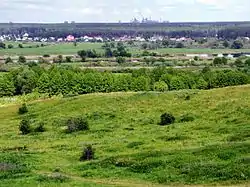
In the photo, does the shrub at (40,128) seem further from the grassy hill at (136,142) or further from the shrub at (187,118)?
the shrub at (187,118)

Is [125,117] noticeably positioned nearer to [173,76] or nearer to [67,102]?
[67,102]

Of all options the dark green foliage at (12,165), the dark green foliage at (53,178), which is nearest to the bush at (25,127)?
the dark green foliage at (12,165)

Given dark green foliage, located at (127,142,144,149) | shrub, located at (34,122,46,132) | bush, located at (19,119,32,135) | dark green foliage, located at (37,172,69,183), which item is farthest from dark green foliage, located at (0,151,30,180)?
shrub, located at (34,122,46,132)

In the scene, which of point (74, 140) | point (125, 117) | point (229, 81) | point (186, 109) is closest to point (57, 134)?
point (74, 140)

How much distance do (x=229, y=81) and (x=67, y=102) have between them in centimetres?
4471

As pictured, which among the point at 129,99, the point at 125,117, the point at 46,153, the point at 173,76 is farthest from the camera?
the point at 173,76

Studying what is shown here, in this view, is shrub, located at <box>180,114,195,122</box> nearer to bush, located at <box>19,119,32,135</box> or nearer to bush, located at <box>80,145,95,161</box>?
bush, located at <box>19,119,32,135</box>

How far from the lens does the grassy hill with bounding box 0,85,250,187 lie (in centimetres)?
3841

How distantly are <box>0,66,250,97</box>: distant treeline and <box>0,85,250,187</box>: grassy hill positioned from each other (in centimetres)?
3757

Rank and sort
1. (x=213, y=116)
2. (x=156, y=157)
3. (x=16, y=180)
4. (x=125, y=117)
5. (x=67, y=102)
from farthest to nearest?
(x=67, y=102) → (x=125, y=117) → (x=213, y=116) → (x=156, y=157) → (x=16, y=180)

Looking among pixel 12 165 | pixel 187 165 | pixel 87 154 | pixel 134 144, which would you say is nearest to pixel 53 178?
pixel 12 165

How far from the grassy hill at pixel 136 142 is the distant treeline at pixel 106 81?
37.6 m

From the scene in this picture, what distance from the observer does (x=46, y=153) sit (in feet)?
169

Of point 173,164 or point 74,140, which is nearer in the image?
point 173,164
